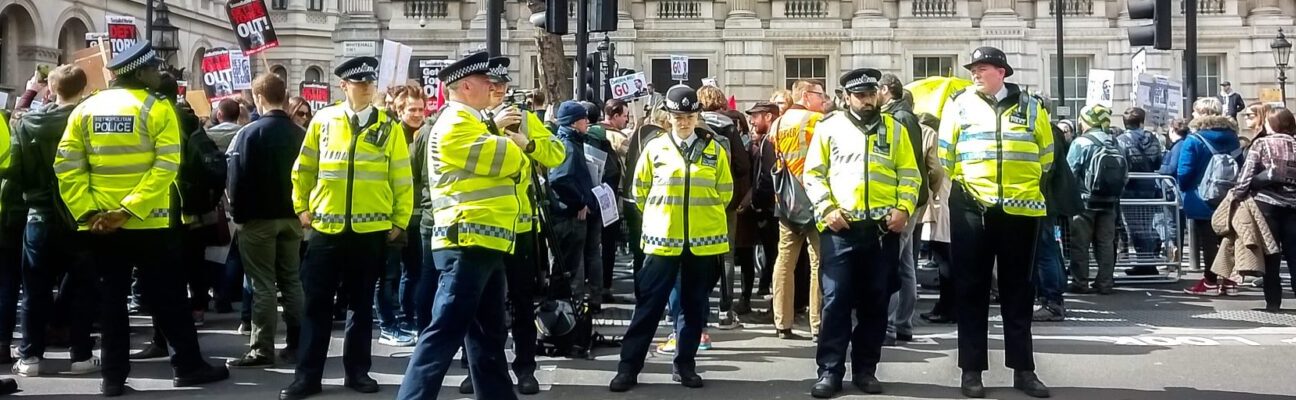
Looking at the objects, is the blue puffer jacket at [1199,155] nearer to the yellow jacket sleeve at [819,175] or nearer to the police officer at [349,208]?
the yellow jacket sleeve at [819,175]

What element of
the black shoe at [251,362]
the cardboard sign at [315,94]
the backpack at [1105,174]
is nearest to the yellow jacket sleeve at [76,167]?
the black shoe at [251,362]

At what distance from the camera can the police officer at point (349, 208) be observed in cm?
757

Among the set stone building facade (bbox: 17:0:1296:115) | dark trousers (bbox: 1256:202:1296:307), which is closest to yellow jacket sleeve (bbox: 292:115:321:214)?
dark trousers (bbox: 1256:202:1296:307)

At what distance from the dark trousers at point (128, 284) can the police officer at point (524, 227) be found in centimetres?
175

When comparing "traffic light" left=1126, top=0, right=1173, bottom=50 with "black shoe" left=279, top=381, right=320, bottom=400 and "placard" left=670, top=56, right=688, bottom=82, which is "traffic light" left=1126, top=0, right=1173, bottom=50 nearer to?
"black shoe" left=279, top=381, right=320, bottom=400

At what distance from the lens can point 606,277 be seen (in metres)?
13.0

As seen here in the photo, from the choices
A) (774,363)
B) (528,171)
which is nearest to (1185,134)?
(774,363)

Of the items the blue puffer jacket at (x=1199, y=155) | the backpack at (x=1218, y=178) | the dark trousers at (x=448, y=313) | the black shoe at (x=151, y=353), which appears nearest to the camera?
the dark trousers at (x=448, y=313)

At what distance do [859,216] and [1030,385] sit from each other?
139cm

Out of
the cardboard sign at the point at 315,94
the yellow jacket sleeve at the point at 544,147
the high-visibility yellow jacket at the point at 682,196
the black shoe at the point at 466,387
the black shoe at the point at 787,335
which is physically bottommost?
the black shoe at the point at 466,387

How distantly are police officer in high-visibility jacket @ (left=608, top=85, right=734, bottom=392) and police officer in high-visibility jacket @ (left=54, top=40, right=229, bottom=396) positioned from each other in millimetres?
2776

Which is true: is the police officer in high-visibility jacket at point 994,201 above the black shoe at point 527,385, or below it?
above

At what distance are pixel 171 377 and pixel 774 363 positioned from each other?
3.88 meters

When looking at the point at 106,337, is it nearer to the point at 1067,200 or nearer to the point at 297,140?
the point at 297,140
